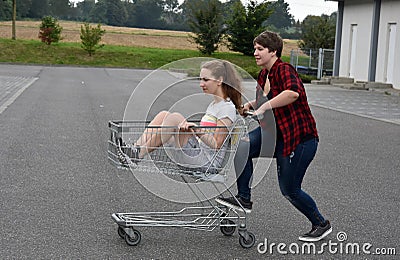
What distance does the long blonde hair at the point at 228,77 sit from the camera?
614cm

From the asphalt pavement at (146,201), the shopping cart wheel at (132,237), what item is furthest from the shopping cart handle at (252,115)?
the shopping cart wheel at (132,237)

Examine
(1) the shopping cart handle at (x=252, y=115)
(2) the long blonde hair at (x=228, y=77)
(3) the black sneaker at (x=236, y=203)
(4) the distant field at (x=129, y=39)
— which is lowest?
(4) the distant field at (x=129, y=39)

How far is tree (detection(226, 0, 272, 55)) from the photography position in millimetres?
58469

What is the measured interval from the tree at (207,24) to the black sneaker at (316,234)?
5280 cm

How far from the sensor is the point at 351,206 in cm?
773

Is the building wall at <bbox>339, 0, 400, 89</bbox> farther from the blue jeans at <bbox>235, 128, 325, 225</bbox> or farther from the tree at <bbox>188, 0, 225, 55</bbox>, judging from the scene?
the blue jeans at <bbox>235, 128, 325, 225</bbox>

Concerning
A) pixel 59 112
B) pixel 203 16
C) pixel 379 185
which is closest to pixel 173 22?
pixel 203 16

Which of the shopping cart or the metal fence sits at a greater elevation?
the shopping cart

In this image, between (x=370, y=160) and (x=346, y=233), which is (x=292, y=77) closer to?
(x=346, y=233)

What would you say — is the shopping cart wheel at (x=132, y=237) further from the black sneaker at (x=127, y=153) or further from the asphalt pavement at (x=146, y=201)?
the black sneaker at (x=127, y=153)

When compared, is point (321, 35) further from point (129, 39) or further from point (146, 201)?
point (146, 201)

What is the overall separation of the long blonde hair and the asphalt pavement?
304 mm

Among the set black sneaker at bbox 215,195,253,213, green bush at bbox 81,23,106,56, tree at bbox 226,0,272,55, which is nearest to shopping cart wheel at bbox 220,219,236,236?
black sneaker at bbox 215,195,253,213

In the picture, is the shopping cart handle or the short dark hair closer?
the shopping cart handle
